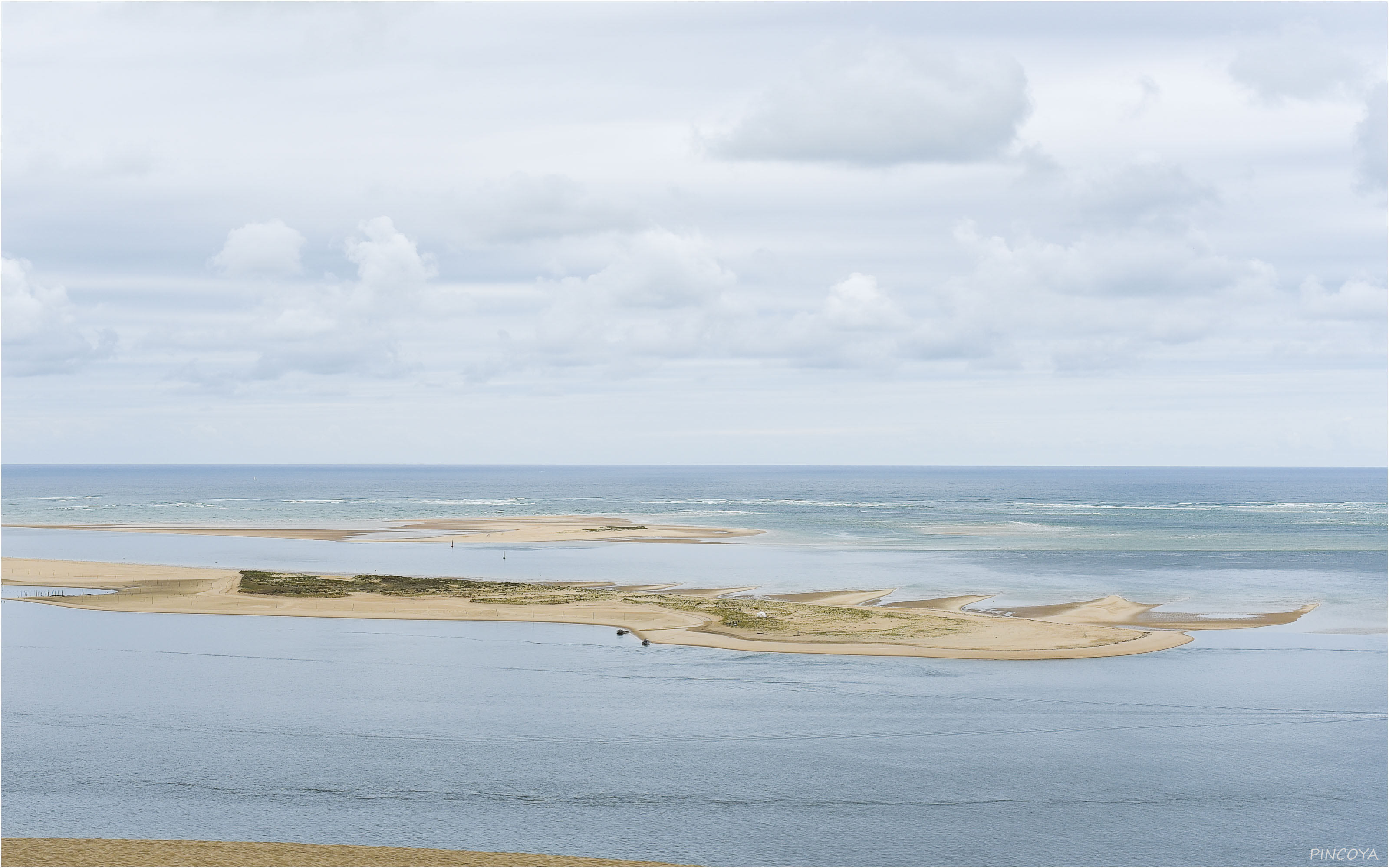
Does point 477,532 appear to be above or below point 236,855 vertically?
above

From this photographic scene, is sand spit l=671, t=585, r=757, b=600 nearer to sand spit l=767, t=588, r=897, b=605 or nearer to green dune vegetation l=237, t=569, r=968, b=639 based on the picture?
green dune vegetation l=237, t=569, r=968, b=639

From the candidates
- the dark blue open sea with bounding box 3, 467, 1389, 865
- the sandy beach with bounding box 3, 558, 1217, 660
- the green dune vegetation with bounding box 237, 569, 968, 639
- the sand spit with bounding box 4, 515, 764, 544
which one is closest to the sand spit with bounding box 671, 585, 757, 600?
the sandy beach with bounding box 3, 558, 1217, 660

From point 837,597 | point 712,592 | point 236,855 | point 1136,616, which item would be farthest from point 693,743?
point 712,592

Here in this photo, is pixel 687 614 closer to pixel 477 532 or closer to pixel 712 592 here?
pixel 712 592

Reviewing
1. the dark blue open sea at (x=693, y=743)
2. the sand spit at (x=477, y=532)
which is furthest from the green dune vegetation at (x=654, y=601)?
the sand spit at (x=477, y=532)

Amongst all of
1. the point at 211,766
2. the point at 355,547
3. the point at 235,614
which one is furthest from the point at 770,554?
the point at 211,766

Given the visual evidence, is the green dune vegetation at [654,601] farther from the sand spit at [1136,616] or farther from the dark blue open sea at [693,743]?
the dark blue open sea at [693,743]

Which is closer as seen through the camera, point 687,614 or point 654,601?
point 687,614

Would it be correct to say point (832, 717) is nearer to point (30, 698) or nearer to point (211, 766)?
point (211, 766)
